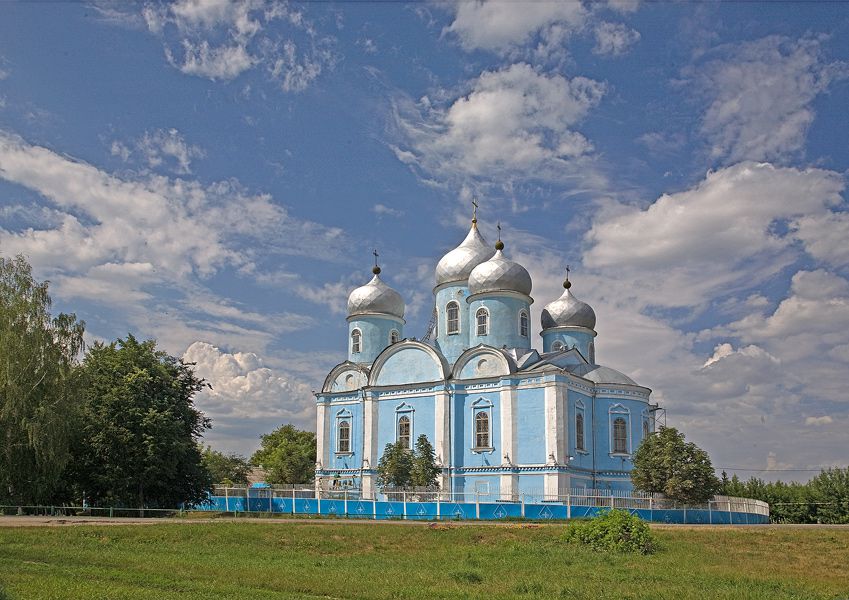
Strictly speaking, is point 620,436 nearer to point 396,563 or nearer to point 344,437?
point 344,437

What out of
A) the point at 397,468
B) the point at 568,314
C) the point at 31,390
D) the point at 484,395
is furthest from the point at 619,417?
the point at 31,390

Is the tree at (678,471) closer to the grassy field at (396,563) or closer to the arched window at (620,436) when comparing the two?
the arched window at (620,436)

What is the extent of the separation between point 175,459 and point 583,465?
59.2 ft

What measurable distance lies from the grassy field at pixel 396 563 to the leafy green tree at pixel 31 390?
22.1ft

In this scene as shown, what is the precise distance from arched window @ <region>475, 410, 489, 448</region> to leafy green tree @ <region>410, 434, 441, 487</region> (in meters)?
2.20

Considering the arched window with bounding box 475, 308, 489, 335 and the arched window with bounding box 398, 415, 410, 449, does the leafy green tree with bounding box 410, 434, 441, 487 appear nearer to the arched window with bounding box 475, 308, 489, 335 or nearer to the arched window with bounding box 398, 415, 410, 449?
the arched window with bounding box 398, 415, 410, 449

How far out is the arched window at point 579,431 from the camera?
125ft

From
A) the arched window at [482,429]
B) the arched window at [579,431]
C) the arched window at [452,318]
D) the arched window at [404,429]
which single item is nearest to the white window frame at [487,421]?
the arched window at [482,429]

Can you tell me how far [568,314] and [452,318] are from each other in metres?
6.62

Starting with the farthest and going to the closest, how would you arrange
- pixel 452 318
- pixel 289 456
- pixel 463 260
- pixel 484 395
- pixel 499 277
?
pixel 289 456
pixel 463 260
pixel 452 318
pixel 499 277
pixel 484 395

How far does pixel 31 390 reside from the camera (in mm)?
29234

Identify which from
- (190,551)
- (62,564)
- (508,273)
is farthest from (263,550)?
(508,273)

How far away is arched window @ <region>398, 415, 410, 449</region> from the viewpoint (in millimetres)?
41166

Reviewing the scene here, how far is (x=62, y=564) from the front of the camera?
1725 centimetres
